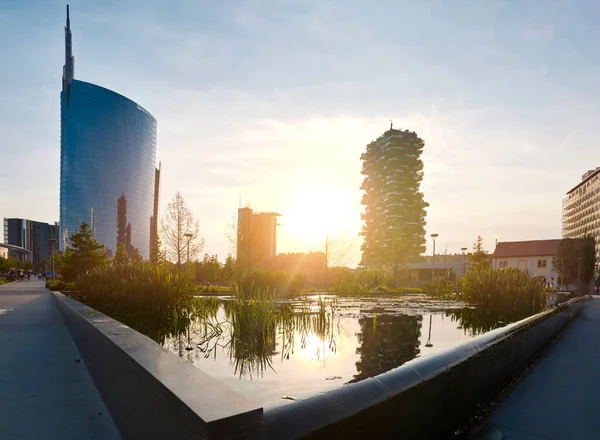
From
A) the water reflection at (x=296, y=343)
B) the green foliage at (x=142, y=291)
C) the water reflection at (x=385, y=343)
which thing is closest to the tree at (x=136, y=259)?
the green foliage at (x=142, y=291)

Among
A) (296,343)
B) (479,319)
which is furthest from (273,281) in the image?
(296,343)

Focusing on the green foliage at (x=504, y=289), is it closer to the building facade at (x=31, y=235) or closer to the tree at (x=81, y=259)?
the tree at (x=81, y=259)

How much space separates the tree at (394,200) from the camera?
9638 cm

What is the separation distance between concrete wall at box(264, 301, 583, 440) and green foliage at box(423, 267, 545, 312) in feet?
28.3

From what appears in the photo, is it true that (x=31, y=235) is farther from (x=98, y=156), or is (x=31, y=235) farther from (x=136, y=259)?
(x=136, y=259)

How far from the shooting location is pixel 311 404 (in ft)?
6.32

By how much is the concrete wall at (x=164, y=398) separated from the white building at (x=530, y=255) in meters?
80.5

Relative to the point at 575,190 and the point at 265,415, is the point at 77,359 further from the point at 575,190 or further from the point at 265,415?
the point at 575,190

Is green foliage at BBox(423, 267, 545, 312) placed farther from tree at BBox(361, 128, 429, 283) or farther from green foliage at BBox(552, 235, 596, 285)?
tree at BBox(361, 128, 429, 283)

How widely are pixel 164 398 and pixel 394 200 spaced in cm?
9956

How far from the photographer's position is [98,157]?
98562 mm

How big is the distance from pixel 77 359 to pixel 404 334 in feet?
16.4

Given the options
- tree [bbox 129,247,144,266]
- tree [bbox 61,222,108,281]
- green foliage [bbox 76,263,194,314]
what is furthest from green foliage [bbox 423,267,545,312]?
tree [bbox 61,222,108,281]

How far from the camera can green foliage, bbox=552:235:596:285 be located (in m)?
57.6
